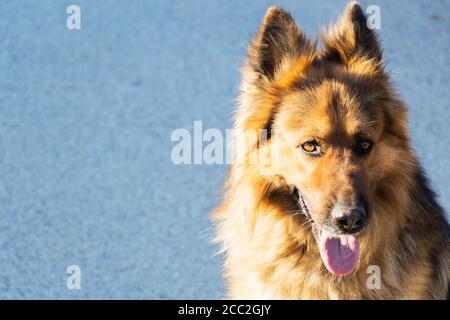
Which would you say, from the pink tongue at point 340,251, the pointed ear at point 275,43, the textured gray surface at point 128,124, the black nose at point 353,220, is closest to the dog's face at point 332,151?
the black nose at point 353,220

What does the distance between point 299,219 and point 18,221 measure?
2713 mm

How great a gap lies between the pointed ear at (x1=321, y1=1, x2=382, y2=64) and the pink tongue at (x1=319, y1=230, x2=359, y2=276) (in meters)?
1.04

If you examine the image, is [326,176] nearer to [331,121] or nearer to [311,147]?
[311,147]

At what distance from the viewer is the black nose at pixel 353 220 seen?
3904 millimetres

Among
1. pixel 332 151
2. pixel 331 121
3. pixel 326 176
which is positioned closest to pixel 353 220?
pixel 326 176

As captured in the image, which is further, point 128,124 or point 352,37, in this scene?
point 128,124

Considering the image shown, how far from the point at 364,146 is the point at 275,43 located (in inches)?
31.4

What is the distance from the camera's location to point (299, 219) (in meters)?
4.26

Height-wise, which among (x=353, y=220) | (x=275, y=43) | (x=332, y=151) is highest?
(x=275, y=43)

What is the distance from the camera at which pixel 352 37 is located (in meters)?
4.38

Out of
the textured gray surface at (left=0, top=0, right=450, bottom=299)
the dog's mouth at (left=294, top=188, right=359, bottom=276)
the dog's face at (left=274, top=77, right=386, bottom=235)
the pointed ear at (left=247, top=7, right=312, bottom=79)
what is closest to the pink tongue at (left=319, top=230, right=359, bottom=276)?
the dog's mouth at (left=294, top=188, right=359, bottom=276)

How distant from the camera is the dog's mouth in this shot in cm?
412
